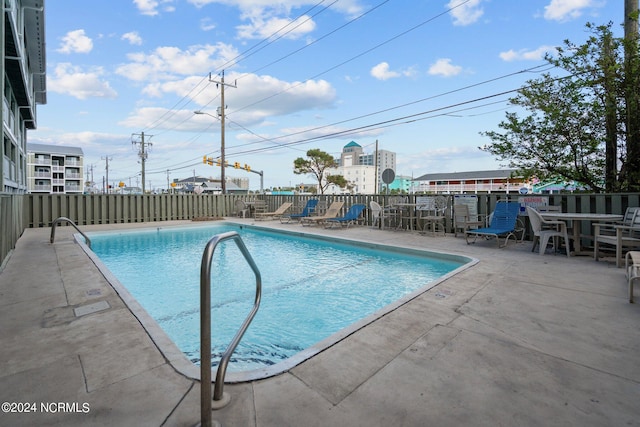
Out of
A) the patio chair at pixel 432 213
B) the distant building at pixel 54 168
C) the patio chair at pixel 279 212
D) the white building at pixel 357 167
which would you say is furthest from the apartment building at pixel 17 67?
the white building at pixel 357 167

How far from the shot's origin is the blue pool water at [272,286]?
345 centimetres

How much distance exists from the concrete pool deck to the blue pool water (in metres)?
0.90

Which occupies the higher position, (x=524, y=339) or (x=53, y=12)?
(x=53, y=12)

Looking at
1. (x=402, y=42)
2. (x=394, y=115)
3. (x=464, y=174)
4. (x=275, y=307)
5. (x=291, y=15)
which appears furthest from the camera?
(x=464, y=174)

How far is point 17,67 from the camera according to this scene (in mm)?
11750

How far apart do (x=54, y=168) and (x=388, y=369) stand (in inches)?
2775

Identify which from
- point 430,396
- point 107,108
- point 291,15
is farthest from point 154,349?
point 107,108

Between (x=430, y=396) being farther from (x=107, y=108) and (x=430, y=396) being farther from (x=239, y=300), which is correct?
(x=107, y=108)

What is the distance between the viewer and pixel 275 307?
4246mm

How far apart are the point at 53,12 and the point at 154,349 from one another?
17.6 metres

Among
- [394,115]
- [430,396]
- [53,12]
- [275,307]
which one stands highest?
[53,12]

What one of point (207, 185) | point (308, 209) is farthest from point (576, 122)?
point (207, 185)

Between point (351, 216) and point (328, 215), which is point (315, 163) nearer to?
point (328, 215)

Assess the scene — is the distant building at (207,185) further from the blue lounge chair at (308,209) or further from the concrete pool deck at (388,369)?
the concrete pool deck at (388,369)
